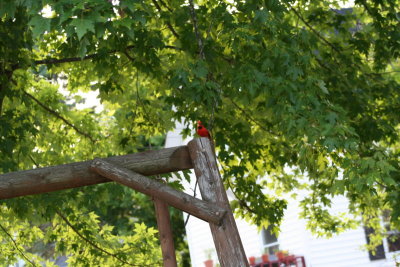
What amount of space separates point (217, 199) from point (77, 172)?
3.32ft

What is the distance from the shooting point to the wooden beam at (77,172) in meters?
5.55

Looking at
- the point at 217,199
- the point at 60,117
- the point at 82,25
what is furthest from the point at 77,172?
the point at 60,117

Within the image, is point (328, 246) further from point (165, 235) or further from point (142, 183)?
point (142, 183)

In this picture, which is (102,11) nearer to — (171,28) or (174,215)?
(171,28)

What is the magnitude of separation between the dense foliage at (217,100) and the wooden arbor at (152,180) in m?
1.09

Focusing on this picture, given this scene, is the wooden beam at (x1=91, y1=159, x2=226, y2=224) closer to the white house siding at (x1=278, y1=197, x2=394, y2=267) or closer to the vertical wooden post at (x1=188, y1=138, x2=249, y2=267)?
the vertical wooden post at (x1=188, y1=138, x2=249, y2=267)

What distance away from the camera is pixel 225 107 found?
9.87 meters

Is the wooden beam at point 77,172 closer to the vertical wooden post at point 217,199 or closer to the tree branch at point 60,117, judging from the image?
the vertical wooden post at point 217,199

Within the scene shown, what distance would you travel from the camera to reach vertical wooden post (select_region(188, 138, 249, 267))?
203 inches

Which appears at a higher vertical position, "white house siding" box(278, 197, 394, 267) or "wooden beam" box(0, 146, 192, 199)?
"white house siding" box(278, 197, 394, 267)

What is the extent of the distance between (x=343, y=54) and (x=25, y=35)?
4.23 m

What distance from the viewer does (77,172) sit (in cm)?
554

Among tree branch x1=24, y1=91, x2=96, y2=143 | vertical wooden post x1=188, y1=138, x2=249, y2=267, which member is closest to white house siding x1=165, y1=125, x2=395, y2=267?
tree branch x1=24, y1=91, x2=96, y2=143

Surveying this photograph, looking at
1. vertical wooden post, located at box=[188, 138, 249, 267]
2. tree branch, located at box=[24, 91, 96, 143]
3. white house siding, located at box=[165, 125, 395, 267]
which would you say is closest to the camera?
vertical wooden post, located at box=[188, 138, 249, 267]
